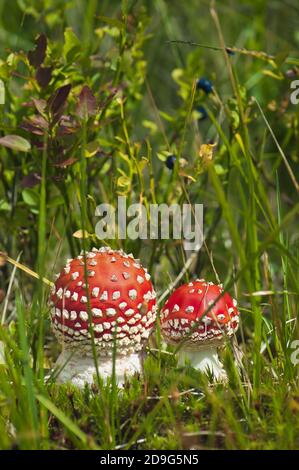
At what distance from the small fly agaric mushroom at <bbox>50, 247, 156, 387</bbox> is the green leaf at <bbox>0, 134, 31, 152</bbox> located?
50cm

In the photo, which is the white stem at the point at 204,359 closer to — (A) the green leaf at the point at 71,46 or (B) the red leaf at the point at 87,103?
(B) the red leaf at the point at 87,103

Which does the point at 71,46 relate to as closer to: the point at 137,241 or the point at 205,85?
the point at 205,85

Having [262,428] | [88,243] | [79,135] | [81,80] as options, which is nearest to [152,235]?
[88,243]

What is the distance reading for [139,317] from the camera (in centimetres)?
219

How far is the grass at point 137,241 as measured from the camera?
5.72 feet

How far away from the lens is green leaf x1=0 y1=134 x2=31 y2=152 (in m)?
2.50

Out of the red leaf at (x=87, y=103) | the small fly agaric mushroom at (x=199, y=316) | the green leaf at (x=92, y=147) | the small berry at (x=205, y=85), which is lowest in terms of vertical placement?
the small fly agaric mushroom at (x=199, y=316)

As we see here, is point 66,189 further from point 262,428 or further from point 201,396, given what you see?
A: point 262,428

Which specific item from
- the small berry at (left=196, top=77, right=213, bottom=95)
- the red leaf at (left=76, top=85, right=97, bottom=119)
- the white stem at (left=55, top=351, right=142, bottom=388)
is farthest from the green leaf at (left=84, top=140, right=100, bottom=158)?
the white stem at (left=55, top=351, right=142, bottom=388)

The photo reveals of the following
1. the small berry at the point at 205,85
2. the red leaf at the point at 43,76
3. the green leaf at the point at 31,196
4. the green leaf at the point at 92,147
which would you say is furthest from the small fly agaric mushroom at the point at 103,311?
the small berry at the point at 205,85

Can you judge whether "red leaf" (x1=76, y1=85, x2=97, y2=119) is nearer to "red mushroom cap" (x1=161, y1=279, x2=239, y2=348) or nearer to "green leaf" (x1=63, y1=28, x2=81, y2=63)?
"green leaf" (x1=63, y1=28, x2=81, y2=63)

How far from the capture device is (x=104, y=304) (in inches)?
84.8

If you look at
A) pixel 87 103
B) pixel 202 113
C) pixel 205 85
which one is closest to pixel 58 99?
pixel 87 103

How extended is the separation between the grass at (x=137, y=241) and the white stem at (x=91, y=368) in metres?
0.06
